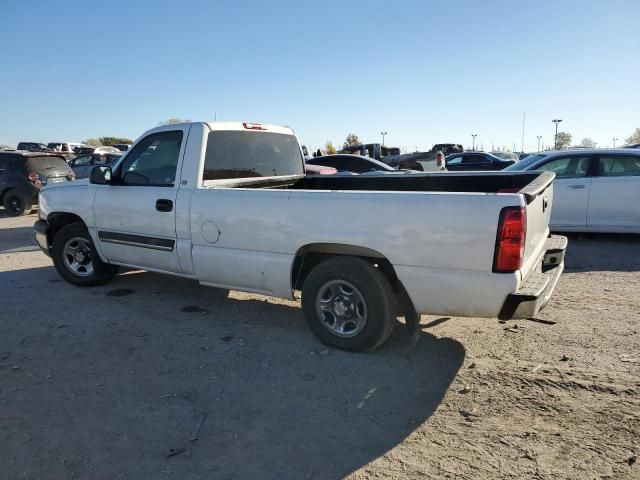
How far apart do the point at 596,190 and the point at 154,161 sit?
23.1 feet

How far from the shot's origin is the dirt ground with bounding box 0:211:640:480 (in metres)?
2.54

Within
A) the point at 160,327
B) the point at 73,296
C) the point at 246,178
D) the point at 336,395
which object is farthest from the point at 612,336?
the point at 73,296

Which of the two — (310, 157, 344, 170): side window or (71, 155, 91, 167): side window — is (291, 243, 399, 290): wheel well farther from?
(71, 155, 91, 167): side window

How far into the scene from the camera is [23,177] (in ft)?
40.7

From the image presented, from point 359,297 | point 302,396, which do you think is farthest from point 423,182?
point 302,396

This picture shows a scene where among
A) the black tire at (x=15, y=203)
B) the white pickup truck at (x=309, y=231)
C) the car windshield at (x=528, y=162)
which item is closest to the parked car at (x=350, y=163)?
the car windshield at (x=528, y=162)

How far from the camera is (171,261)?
4.69m

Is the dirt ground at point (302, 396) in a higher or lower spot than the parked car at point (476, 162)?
lower

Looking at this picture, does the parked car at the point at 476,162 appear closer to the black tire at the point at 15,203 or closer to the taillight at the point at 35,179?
the taillight at the point at 35,179

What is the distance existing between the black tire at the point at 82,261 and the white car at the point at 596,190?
7198 millimetres

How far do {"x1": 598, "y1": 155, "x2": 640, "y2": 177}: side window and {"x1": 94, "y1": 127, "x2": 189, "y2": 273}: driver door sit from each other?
6973 millimetres

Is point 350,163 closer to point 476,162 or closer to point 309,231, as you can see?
point 309,231

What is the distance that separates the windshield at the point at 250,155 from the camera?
4738mm

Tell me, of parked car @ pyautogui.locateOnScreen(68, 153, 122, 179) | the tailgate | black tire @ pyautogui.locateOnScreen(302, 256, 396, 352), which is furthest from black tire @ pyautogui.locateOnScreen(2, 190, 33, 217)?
the tailgate
